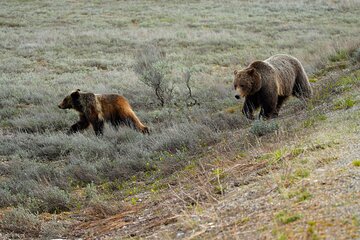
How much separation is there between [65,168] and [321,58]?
37.5ft

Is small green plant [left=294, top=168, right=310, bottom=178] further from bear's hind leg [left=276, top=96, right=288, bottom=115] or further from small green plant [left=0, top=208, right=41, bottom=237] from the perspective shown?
bear's hind leg [left=276, top=96, right=288, bottom=115]

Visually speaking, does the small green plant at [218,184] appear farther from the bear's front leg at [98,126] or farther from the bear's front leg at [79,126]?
the bear's front leg at [79,126]

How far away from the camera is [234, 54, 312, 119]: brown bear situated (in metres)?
11.2

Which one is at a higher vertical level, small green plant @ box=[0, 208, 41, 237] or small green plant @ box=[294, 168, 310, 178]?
small green plant @ box=[294, 168, 310, 178]

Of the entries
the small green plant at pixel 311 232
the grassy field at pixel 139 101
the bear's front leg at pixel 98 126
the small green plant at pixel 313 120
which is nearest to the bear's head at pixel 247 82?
the grassy field at pixel 139 101

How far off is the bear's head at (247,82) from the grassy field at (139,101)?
719 mm

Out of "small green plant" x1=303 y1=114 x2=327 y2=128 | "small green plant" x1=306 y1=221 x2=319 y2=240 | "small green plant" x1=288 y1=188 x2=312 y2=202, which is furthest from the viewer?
"small green plant" x1=303 y1=114 x2=327 y2=128

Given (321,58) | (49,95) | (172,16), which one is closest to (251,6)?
(172,16)

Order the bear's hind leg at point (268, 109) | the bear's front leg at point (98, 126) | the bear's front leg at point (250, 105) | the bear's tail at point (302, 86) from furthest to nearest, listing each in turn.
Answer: the bear's front leg at point (98, 126), the bear's tail at point (302, 86), the bear's front leg at point (250, 105), the bear's hind leg at point (268, 109)

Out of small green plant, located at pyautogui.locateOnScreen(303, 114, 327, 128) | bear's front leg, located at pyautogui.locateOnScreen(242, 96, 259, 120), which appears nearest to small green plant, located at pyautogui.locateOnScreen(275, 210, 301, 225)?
small green plant, located at pyautogui.locateOnScreen(303, 114, 327, 128)

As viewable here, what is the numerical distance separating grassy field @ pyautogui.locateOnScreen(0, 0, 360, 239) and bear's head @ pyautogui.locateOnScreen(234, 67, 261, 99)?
72 centimetres

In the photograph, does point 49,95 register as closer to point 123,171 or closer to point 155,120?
point 155,120

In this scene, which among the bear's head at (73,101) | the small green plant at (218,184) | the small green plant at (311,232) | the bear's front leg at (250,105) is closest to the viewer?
the small green plant at (311,232)

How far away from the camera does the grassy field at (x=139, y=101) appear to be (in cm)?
805
